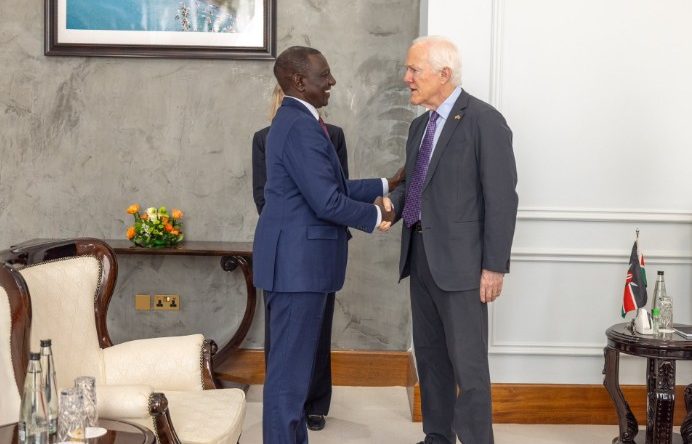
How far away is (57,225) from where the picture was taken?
534 cm

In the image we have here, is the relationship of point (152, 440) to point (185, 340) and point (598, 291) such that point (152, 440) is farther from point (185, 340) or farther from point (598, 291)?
point (598, 291)

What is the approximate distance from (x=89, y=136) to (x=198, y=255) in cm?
98

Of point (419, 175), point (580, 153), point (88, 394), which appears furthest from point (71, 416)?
point (580, 153)

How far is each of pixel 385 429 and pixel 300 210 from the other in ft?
4.97

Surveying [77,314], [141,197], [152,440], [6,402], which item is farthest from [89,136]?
[152,440]

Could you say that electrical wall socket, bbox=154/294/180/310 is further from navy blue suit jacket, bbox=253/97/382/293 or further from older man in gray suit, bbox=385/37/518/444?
older man in gray suit, bbox=385/37/518/444

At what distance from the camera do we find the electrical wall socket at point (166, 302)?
5.37 m

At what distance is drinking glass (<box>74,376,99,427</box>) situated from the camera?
2.43 meters

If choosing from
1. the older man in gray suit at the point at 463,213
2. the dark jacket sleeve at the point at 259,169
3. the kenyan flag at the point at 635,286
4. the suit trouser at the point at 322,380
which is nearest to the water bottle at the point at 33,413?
the older man in gray suit at the point at 463,213

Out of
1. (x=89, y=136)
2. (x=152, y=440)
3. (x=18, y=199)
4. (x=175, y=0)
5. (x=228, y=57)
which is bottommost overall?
(x=152, y=440)

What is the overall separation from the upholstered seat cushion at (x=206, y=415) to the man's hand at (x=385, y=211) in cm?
88

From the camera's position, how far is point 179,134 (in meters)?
5.31

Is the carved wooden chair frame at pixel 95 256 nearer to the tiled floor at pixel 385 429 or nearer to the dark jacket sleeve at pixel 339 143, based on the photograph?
the tiled floor at pixel 385 429

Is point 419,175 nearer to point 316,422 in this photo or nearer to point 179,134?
point 316,422
